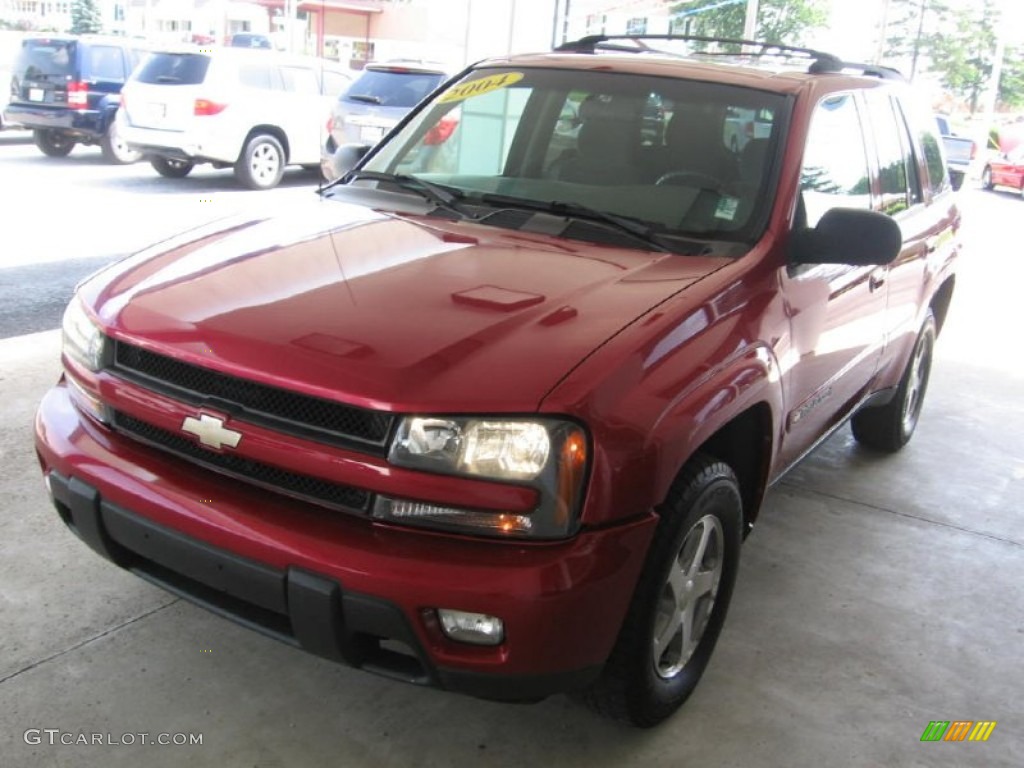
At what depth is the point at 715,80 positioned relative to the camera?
3.30 metres

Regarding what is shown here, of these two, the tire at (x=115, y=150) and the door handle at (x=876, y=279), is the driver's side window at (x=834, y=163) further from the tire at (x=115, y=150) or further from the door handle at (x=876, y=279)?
the tire at (x=115, y=150)

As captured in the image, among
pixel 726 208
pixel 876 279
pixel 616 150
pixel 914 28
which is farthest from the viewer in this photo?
pixel 914 28

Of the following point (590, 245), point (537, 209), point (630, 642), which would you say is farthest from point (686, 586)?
point (537, 209)

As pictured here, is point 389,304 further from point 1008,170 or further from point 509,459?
point 1008,170

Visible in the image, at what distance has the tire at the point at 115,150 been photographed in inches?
526

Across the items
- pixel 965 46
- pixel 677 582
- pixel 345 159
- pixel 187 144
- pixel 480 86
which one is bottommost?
pixel 187 144

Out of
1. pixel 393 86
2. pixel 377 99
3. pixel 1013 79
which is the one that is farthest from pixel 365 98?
pixel 1013 79

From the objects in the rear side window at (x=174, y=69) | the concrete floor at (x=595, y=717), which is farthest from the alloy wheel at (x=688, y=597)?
the rear side window at (x=174, y=69)

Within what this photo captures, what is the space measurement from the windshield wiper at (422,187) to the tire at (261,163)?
9.23 meters

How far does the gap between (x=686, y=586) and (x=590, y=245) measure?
39.0 inches

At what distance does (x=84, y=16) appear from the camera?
3406cm

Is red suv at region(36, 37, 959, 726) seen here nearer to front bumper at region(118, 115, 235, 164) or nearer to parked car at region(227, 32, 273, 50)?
front bumper at region(118, 115, 235, 164)

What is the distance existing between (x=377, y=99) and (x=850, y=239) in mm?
9672

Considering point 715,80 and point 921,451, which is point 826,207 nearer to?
point 715,80
